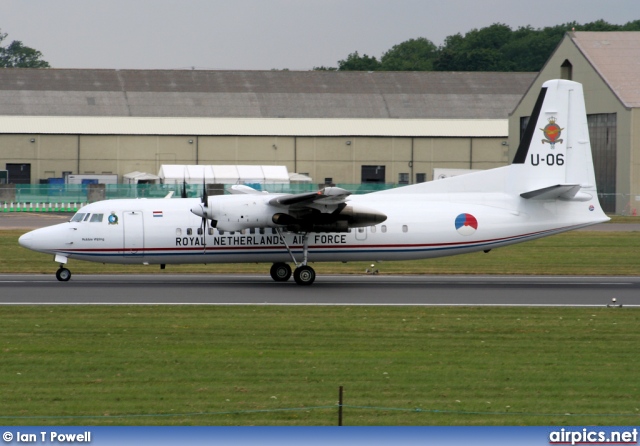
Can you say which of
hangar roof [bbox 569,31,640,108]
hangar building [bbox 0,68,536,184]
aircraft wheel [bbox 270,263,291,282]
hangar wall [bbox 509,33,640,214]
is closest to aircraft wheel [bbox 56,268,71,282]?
aircraft wheel [bbox 270,263,291,282]

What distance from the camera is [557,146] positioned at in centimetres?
2748

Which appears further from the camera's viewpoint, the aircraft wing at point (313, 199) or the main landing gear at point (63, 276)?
the main landing gear at point (63, 276)

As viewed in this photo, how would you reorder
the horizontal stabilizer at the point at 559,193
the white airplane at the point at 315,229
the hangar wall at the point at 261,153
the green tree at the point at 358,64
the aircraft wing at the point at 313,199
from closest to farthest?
the aircraft wing at the point at 313,199 < the white airplane at the point at 315,229 < the horizontal stabilizer at the point at 559,193 < the hangar wall at the point at 261,153 < the green tree at the point at 358,64

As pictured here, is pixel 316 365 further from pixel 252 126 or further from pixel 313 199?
pixel 252 126

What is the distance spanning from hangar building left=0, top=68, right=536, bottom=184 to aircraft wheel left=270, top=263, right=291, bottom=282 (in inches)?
2095

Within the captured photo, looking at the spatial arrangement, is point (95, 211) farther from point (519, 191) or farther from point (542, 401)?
point (542, 401)

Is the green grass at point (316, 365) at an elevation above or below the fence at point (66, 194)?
below

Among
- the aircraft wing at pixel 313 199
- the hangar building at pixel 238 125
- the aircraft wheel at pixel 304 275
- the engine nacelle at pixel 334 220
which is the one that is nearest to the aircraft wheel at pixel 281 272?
the aircraft wheel at pixel 304 275

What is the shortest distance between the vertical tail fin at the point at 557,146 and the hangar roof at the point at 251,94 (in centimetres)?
5686

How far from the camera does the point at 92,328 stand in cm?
1816

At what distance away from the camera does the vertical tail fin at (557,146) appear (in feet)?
89.7

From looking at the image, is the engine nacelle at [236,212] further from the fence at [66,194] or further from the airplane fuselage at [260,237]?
the fence at [66,194]

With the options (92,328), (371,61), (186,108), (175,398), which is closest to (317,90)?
(186,108)

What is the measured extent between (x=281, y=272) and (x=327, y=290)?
8.47 ft
